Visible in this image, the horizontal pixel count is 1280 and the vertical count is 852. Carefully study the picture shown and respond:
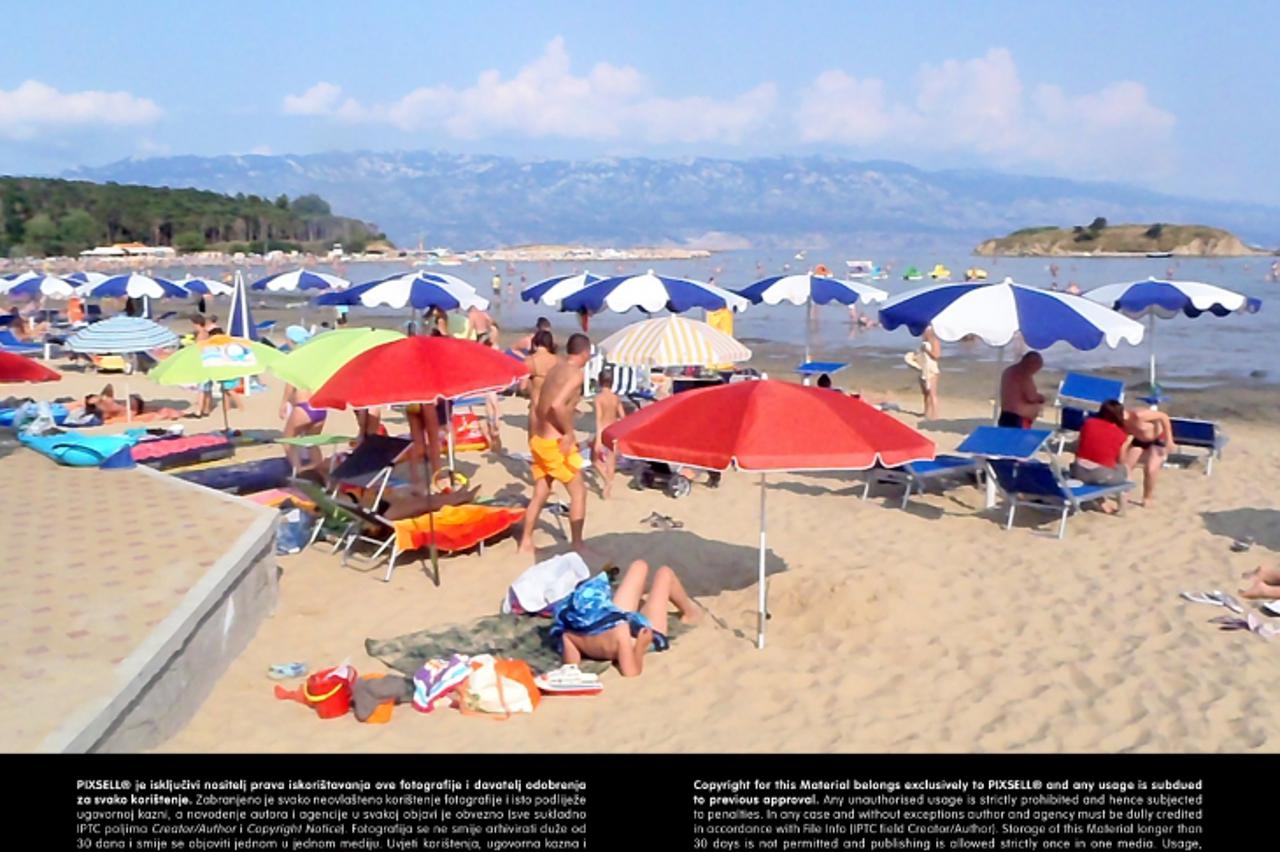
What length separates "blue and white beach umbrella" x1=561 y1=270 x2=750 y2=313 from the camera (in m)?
10.9

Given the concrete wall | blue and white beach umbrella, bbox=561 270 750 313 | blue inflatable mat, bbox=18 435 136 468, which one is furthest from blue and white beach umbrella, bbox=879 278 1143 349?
blue inflatable mat, bbox=18 435 136 468

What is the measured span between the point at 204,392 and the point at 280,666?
924cm

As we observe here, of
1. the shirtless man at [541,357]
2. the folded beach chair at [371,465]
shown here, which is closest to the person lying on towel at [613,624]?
the folded beach chair at [371,465]

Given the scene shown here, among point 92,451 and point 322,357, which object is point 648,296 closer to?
point 322,357

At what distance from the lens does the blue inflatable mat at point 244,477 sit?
8500 mm

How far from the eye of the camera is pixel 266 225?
10706 centimetres

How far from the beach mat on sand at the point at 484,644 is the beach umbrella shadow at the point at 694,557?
2.66ft

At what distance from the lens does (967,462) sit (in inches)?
338

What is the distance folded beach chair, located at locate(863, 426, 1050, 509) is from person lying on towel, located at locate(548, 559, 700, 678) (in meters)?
2.68

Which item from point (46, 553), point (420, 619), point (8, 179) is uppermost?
point (8, 179)

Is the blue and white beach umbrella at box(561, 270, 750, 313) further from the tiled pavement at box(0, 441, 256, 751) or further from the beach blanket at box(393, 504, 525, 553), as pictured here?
the tiled pavement at box(0, 441, 256, 751)
